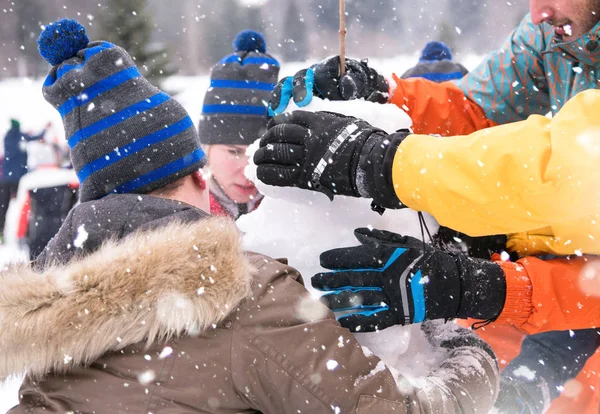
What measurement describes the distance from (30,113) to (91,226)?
60.0 ft

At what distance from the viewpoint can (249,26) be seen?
18.2 metres

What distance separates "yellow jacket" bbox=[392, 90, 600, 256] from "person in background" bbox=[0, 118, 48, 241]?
732cm

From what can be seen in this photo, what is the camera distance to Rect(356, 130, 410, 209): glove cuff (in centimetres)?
163

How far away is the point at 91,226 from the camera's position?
5.26 ft

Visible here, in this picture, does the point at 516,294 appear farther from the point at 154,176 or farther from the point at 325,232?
the point at 154,176

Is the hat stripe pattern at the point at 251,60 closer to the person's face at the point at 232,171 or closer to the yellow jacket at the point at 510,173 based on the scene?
the person's face at the point at 232,171

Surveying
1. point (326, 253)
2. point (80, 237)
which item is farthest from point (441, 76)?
point (80, 237)

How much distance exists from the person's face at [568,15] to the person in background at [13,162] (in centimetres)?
725

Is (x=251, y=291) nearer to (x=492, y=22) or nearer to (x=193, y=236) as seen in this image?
(x=193, y=236)

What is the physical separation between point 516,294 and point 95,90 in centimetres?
153

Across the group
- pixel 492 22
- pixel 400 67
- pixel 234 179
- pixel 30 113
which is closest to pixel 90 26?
pixel 30 113

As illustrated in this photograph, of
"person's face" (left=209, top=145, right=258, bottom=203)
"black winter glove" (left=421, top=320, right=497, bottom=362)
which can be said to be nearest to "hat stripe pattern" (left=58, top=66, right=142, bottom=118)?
"black winter glove" (left=421, top=320, right=497, bottom=362)

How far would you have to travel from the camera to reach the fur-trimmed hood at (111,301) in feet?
4.74

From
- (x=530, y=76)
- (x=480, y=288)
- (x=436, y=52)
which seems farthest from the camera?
(x=436, y=52)
